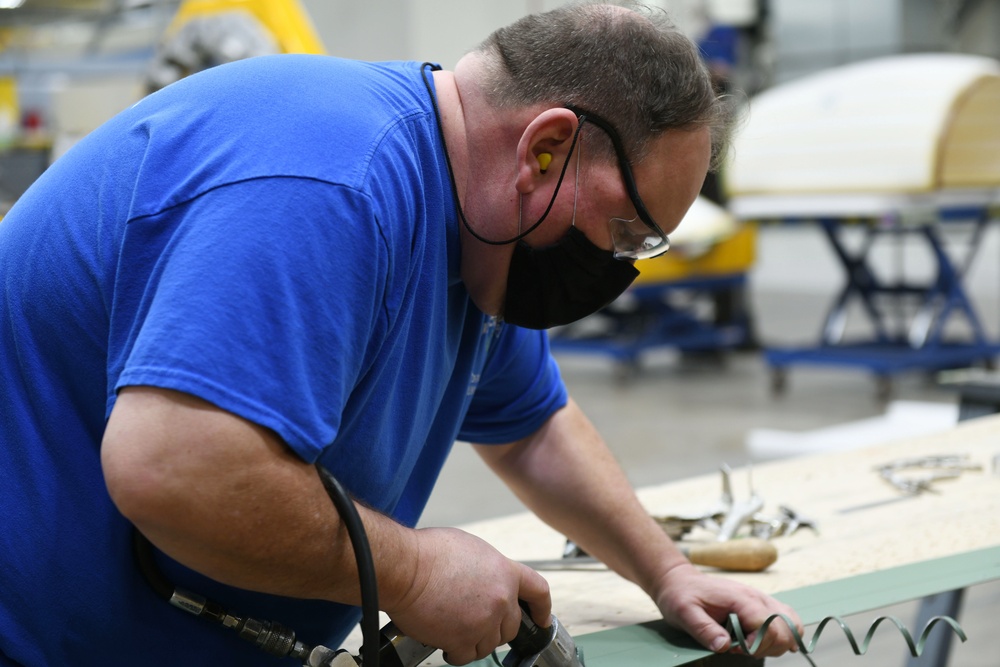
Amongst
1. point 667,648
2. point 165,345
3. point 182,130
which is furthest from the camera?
point 667,648

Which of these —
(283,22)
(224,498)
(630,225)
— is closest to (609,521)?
(630,225)

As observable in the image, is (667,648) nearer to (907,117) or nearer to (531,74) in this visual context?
(531,74)

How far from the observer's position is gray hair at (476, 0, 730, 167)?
1058 millimetres

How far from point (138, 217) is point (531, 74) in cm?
39

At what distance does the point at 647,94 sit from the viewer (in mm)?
1063

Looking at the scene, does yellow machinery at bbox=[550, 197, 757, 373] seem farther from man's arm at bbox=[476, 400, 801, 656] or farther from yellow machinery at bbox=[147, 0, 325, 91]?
man's arm at bbox=[476, 400, 801, 656]

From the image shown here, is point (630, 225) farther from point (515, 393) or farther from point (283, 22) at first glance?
point (283, 22)

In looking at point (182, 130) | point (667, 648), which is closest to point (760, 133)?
point (667, 648)

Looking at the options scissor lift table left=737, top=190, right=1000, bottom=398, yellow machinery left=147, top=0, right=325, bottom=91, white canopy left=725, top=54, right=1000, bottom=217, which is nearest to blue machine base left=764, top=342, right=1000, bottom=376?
scissor lift table left=737, top=190, right=1000, bottom=398

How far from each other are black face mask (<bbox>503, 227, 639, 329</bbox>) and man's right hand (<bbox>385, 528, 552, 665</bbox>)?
0.87ft

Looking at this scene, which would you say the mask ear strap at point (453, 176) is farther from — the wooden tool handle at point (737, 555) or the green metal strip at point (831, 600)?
the wooden tool handle at point (737, 555)

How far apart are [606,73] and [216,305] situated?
1.46 feet

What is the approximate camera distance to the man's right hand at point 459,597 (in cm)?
101

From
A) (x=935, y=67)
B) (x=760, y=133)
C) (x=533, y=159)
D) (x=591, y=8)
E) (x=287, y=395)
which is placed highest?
(x=591, y=8)
